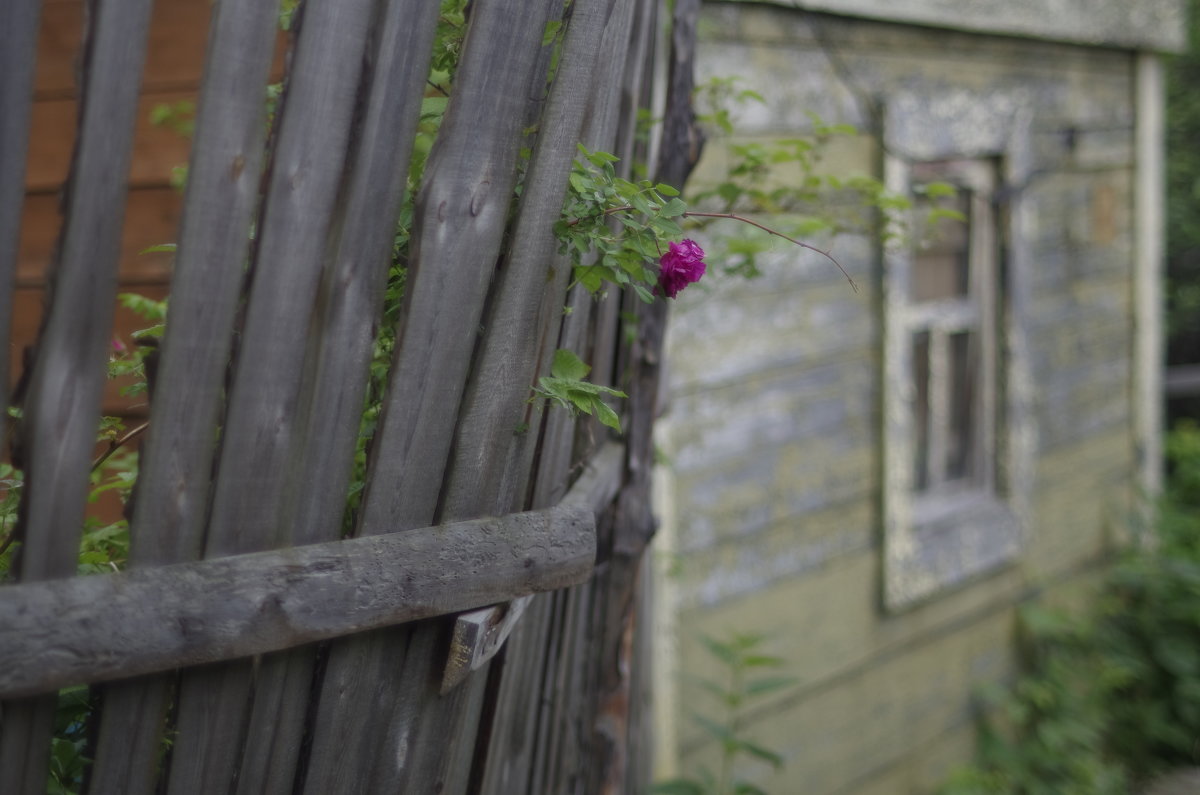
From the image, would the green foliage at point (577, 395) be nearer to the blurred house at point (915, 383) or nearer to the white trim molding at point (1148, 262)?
the blurred house at point (915, 383)

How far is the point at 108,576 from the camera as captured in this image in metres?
1.02

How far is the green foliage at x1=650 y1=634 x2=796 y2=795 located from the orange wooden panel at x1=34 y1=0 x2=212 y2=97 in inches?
81.8

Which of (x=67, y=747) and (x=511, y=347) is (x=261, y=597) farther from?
(x=511, y=347)

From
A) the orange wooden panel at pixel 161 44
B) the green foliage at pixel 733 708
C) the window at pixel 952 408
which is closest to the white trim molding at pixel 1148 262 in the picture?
the window at pixel 952 408

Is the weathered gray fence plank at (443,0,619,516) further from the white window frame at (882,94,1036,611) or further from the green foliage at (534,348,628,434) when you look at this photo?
the white window frame at (882,94,1036,611)

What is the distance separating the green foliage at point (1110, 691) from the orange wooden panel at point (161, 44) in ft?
12.5

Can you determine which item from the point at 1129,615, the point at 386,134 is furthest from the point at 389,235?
Answer: the point at 1129,615

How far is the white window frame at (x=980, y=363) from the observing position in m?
4.12

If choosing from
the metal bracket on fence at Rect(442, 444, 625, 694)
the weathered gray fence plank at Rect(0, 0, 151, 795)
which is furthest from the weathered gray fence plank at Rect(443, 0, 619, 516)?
the weathered gray fence plank at Rect(0, 0, 151, 795)

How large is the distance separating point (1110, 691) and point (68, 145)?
5068 mm

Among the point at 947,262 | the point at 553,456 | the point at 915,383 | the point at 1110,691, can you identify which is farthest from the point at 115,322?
the point at 1110,691

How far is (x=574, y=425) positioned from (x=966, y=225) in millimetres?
3563

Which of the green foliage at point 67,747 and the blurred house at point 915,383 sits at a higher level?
the blurred house at point 915,383

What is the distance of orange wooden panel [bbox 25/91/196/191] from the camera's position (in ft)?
9.55
